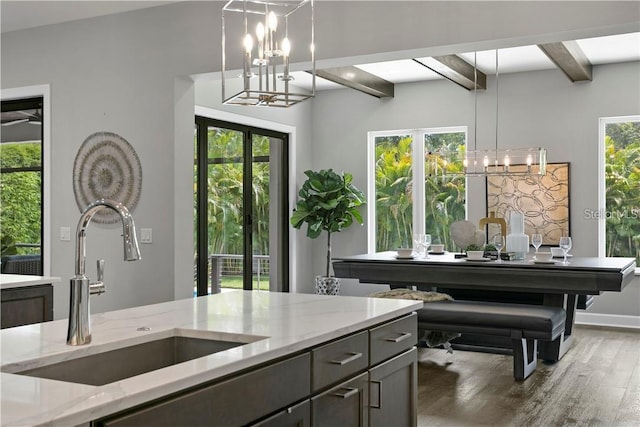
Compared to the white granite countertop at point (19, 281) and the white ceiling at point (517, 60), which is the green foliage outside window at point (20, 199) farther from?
the white ceiling at point (517, 60)

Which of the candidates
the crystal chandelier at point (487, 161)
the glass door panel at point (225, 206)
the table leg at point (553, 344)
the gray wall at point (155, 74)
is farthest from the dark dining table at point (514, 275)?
the gray wall at point (155, 74)

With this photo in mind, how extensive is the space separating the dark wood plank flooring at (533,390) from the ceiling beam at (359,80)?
3.08 meters

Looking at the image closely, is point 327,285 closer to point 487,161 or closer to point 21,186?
point 487,161

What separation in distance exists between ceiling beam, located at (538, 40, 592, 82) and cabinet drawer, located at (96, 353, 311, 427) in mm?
4759

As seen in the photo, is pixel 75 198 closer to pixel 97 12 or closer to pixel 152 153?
pixel 152 153

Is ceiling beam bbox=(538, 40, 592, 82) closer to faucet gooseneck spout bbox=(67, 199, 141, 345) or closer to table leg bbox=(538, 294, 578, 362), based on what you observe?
table leg bbox=(538, 294, 578, 362)

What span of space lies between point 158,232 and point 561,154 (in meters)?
4.78

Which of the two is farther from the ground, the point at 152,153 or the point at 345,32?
the point at 345,32

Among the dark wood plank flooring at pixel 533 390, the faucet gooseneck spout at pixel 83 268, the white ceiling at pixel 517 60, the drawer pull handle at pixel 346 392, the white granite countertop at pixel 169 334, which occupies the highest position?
the white ceiling at pixel 517 60

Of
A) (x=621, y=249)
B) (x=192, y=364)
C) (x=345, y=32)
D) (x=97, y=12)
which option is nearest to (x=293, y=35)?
(x=345, y=32)

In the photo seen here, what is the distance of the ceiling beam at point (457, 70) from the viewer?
6.71 meters

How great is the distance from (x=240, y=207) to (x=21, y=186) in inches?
94.1

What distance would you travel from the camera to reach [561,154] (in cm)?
760

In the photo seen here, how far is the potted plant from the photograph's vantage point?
810cm
